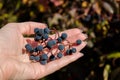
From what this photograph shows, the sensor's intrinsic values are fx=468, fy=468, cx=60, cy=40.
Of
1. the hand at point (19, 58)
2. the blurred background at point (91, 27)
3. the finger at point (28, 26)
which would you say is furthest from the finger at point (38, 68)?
the blurred background at point (91, 27)

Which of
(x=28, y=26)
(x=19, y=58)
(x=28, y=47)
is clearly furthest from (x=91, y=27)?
(x=19, y=58)

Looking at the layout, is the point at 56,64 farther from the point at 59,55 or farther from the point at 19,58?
the point at 19,58

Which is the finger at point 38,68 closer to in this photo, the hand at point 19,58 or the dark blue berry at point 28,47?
the hand at point 19,58

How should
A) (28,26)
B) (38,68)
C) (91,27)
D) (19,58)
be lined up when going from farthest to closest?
(91,27) < (28,26) < (19,58) < (38,68)

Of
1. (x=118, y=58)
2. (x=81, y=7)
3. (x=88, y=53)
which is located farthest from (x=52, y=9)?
(x=118, y=58)

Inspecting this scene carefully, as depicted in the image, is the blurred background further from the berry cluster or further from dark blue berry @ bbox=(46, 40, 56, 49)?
dark blue berry @ bbox=(46, 40, 56, 49)
